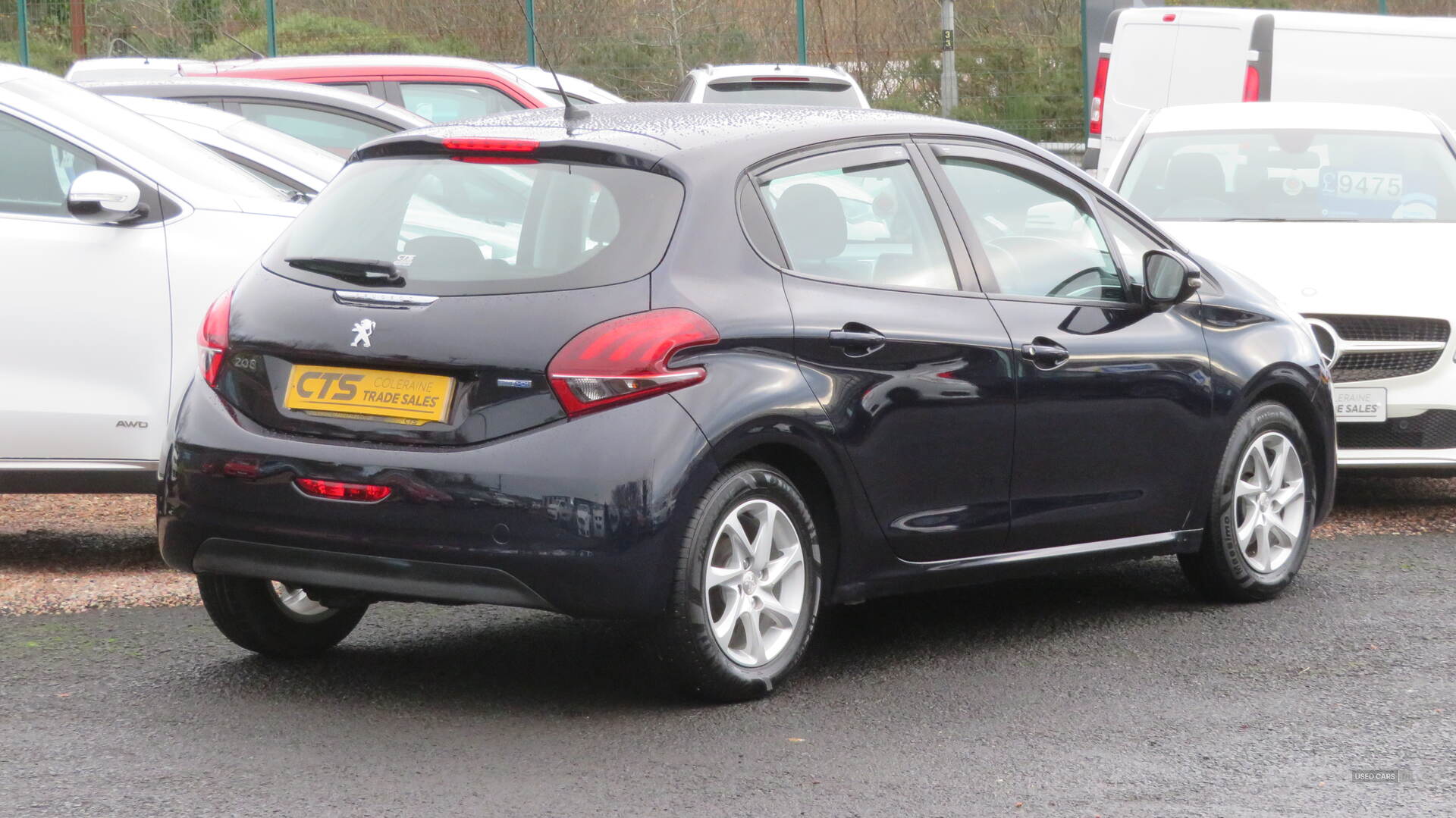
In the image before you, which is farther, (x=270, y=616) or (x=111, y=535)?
(x=111, y=535)

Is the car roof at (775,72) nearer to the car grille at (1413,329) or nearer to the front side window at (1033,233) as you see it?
the car grille at (1413,329)

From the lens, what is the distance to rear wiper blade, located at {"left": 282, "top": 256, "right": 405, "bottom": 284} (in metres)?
5.02

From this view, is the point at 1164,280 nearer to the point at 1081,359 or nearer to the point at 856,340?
the point at 1081,359

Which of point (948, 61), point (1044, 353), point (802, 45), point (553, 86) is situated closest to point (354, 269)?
point (1044, 353)

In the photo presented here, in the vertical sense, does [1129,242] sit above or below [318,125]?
below

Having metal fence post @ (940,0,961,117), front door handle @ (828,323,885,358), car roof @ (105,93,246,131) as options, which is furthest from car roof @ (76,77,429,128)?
metal fence post @ (940,0,961,117)

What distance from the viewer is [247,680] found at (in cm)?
543

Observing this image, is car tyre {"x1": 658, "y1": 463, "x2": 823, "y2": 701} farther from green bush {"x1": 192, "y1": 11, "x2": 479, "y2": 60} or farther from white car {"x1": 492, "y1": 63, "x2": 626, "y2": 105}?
green bush {"x1": 192, "y1": 11, "x2": 479, "y2": 60}

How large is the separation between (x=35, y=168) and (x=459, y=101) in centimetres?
691

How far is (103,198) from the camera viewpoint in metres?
6.79

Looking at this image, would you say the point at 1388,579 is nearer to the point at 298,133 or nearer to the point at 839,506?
the point at 839,506

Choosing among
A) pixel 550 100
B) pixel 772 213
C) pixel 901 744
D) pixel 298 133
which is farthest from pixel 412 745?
pixel 550 100

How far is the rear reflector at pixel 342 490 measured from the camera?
4.79 m

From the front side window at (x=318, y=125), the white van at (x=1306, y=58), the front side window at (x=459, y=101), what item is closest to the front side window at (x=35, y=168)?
the front side window at (x=318, y=125)
